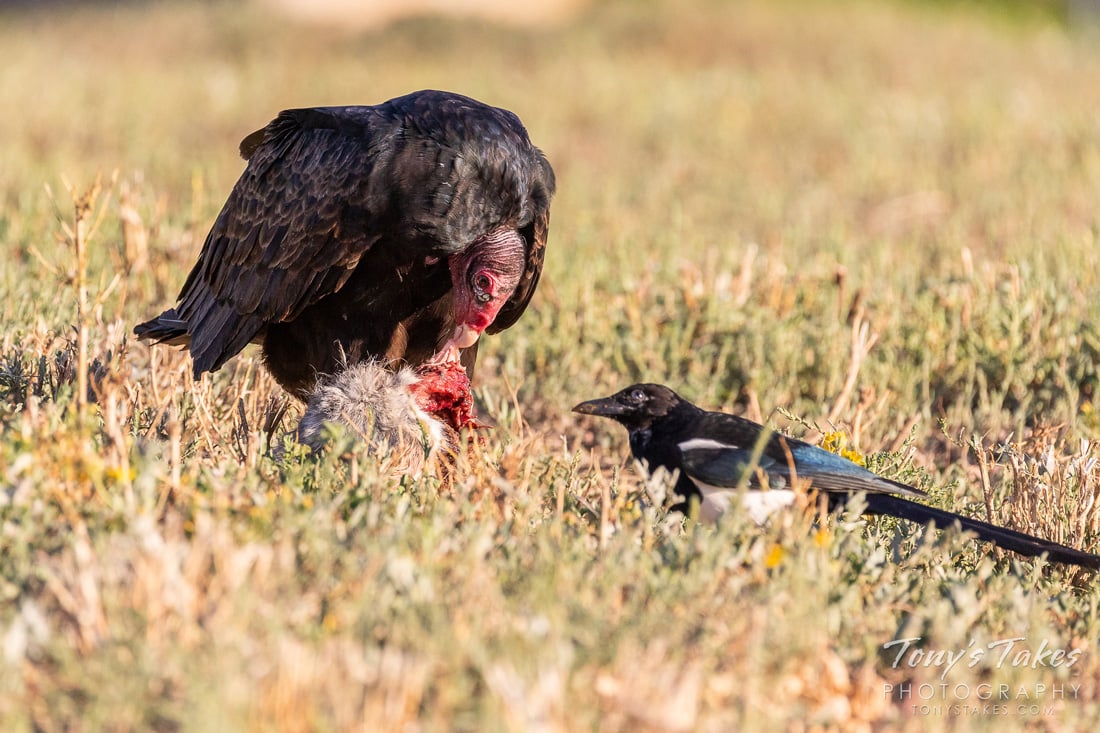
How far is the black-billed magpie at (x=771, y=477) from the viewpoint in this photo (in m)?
3.28

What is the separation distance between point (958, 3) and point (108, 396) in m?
→ 26.4

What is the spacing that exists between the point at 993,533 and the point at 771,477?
1.82ft

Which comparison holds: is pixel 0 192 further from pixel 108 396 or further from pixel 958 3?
pixel 958 3

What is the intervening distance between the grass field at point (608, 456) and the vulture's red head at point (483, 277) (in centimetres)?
39

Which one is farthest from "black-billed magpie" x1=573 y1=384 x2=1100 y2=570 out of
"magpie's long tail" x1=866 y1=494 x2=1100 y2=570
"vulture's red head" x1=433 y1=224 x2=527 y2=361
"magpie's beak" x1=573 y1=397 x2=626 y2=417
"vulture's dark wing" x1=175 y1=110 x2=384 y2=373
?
"vulture's dark wing" x1=175 y1=110 x2=384 y2=373

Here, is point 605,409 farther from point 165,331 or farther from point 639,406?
point 165,331

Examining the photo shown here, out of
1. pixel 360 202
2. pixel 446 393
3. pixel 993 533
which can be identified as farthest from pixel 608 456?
pixel 993 533

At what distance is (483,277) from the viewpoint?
419 cm

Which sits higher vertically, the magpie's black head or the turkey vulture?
the turkey vulture

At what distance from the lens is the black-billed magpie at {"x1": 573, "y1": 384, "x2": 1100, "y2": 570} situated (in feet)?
10.8

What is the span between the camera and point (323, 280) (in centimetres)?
419

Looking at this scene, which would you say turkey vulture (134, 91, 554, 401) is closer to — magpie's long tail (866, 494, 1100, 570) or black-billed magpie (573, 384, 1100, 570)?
black-billed magpie (573, 384, 1100, 570)

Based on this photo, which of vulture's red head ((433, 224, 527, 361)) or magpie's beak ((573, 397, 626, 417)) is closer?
magpie's beak ((573, 397, 626, 417))

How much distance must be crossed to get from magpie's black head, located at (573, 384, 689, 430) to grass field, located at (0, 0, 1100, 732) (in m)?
0.18
